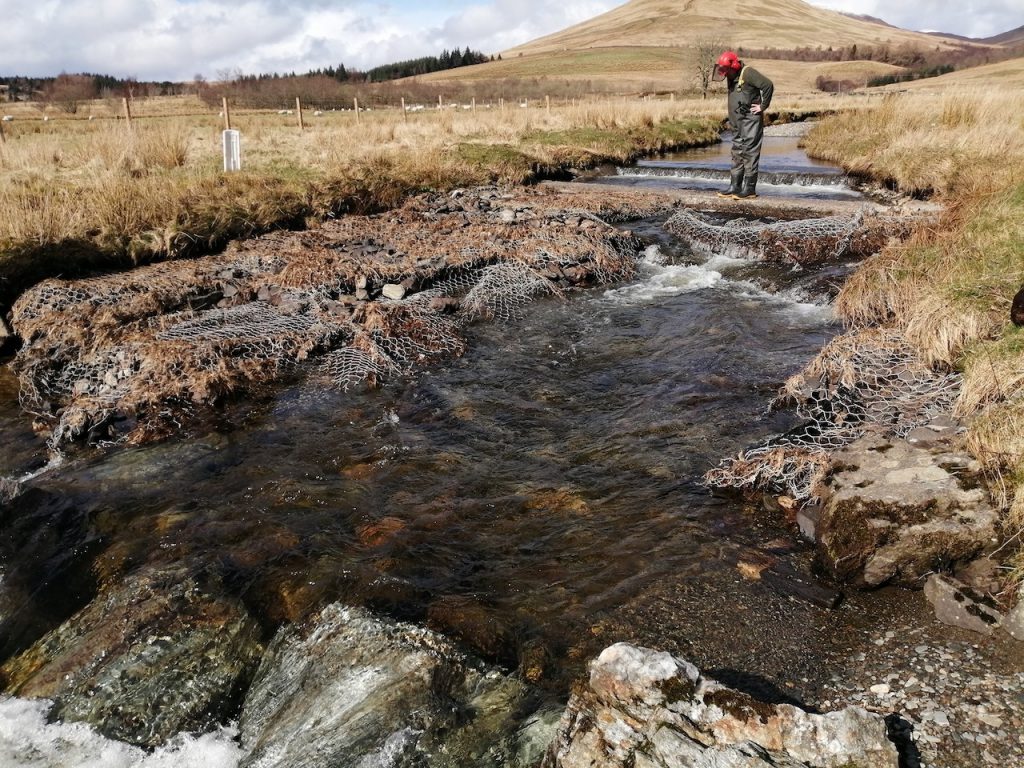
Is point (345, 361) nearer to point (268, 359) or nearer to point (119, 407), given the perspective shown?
point (268, 359)

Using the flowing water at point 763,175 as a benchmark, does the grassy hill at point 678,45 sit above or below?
above

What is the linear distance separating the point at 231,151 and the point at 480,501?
11828 mm

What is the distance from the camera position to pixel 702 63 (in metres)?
58.0

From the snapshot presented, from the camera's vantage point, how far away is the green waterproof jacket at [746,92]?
12023mm

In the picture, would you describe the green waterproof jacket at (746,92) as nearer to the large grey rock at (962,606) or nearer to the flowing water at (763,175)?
the flowing water at (763,175)

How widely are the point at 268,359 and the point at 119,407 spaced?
148cm

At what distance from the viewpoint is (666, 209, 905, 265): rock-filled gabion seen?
32.3 ft

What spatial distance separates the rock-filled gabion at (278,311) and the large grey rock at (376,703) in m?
3.31

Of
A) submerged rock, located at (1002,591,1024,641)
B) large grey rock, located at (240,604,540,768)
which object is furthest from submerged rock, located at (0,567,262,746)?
submerged rock, located at (1002,591,1024,641)

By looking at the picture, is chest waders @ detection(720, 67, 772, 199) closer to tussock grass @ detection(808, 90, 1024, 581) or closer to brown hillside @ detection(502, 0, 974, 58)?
tussock grass @ detection(808, 90, 1024, 581)

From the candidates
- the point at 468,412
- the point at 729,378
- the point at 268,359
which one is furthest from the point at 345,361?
the point at 729,378

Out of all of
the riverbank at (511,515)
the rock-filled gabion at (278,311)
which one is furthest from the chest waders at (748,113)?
the riverbank at (511,515)

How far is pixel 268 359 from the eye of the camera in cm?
696

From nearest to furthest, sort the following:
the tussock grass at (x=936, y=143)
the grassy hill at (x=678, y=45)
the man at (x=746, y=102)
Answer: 1. the man at (x=746, y=102)
2. the tussock grass at (x=936, y=143)
3. the grassy hill at (x=678, y=45)
